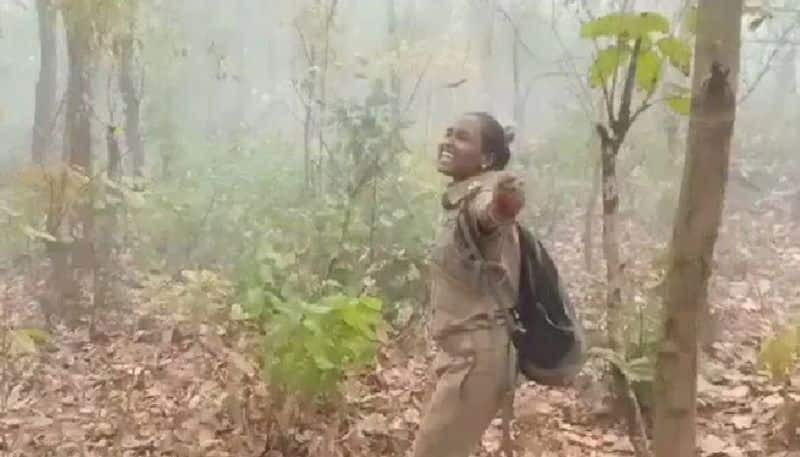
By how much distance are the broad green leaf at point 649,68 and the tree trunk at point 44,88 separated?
9343mm

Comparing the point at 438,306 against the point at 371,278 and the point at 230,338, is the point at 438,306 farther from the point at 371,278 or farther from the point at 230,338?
the point at 371,278

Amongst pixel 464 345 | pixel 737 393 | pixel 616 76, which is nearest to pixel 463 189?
pixel 464 345

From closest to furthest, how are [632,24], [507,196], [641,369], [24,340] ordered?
[507,196]
[632,24]
[24,340]
[641,369]

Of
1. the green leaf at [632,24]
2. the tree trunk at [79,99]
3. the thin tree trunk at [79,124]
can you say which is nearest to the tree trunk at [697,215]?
the green leaf at [632,24]

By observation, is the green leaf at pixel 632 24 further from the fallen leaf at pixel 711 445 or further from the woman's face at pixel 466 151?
the fallen leaf at pixel 711 445

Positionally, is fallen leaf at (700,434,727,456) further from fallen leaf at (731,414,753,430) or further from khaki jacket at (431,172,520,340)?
khaki jacket at (431,172,520,340)

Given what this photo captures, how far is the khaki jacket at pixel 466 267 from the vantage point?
3.07m

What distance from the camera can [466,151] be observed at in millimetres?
3109

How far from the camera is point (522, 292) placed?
10.6 ft

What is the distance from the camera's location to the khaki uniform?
122 inches

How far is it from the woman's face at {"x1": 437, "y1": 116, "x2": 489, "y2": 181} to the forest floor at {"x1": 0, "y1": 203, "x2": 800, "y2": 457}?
1.54 meters

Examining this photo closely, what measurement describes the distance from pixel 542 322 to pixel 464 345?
10.3 inches

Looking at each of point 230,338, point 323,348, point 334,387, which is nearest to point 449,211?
point 323,348

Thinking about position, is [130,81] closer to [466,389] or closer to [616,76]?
[616,76]
